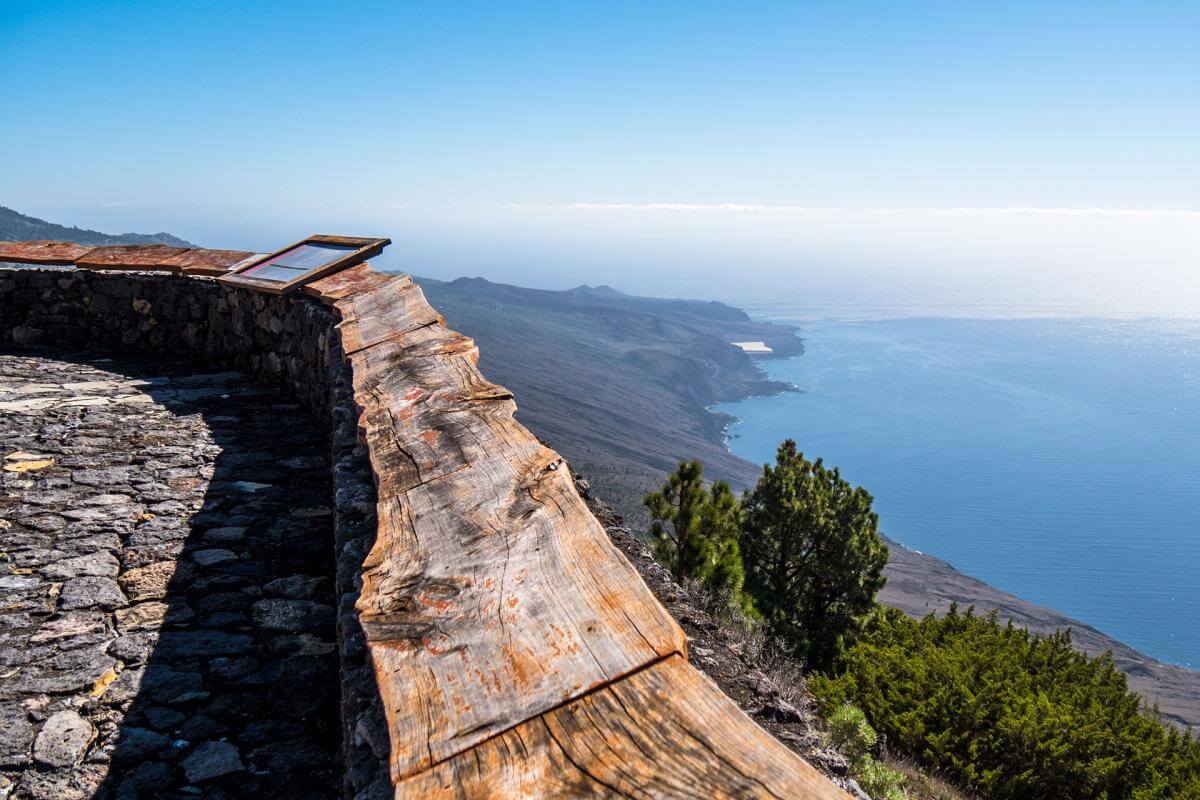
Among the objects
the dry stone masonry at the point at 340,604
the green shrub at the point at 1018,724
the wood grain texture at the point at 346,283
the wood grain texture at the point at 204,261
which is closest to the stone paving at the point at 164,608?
the dry stone masonry at the point at 340,604

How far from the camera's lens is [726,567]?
15.2 meters

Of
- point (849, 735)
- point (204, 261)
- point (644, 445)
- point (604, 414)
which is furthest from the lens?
point (604, 414)

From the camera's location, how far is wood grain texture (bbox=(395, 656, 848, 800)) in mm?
1154

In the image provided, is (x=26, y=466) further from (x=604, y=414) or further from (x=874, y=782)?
(x=604, y=414)

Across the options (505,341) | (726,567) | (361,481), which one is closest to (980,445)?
(505,341)

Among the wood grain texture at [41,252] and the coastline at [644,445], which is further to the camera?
the coastline at [644,445]

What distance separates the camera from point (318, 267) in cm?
680

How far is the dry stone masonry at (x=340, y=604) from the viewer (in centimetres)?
129

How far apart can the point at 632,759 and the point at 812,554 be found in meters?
21.8

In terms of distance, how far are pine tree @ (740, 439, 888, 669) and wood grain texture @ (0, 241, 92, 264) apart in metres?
17.0

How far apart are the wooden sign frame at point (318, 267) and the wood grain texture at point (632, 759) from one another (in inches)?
233

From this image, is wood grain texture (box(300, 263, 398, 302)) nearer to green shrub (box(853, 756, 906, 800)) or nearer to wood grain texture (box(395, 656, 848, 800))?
green shrub (box(853, 756, 906, 800))

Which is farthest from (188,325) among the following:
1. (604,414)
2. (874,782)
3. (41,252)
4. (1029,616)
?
(604,414)

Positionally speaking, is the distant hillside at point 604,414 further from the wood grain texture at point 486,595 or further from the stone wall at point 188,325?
the wood grain texture at point 486,595
